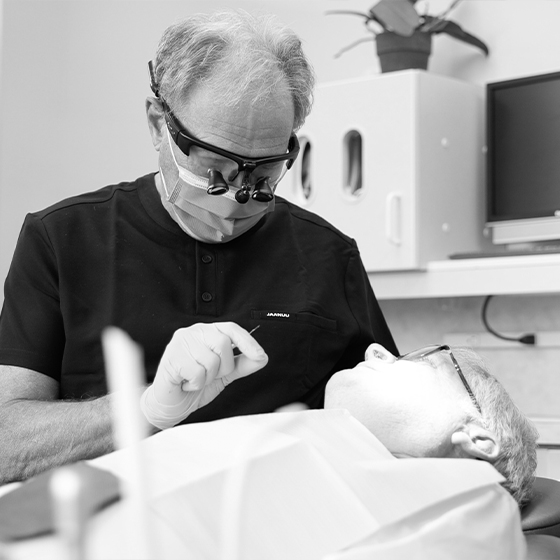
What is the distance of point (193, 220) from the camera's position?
162 centimetres

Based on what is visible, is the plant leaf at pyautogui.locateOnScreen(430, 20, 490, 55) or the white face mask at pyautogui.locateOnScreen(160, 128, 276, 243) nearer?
the white face mask at pyautogui.locateOnScreen(160, 128, 276, 243)

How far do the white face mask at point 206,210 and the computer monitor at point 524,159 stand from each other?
1555mm

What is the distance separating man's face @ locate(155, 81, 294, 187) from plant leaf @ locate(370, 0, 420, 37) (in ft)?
5.32

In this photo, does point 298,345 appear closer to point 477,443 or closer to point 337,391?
point 337,391

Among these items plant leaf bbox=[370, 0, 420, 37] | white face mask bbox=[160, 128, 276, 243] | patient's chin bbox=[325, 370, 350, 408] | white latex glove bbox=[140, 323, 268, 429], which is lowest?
patient's chin bbox=[325, 370, 350, 408]

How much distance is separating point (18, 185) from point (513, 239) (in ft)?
5.87

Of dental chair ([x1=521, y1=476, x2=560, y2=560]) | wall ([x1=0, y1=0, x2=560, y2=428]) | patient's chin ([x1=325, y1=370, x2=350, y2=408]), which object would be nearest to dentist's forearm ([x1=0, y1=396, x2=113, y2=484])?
patient's chin ([x1=325, y1=370, x2=350, y2=408])

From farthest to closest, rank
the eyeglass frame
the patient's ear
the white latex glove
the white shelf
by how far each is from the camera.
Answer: the white shelf, the eyeglass frame, the patient's ear, the white latex glove

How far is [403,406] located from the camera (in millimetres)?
1393

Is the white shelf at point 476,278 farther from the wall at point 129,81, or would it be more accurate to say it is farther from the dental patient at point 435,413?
the dental patient at point 435,413

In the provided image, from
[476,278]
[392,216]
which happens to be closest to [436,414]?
[476,278]

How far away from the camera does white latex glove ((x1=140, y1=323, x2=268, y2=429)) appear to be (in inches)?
→ 46.0

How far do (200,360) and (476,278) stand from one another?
1797 mm

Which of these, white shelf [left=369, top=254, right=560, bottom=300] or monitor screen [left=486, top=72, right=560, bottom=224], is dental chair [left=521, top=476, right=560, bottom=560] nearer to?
white shelf [left=369, top=254, right=560, bottom=300]
